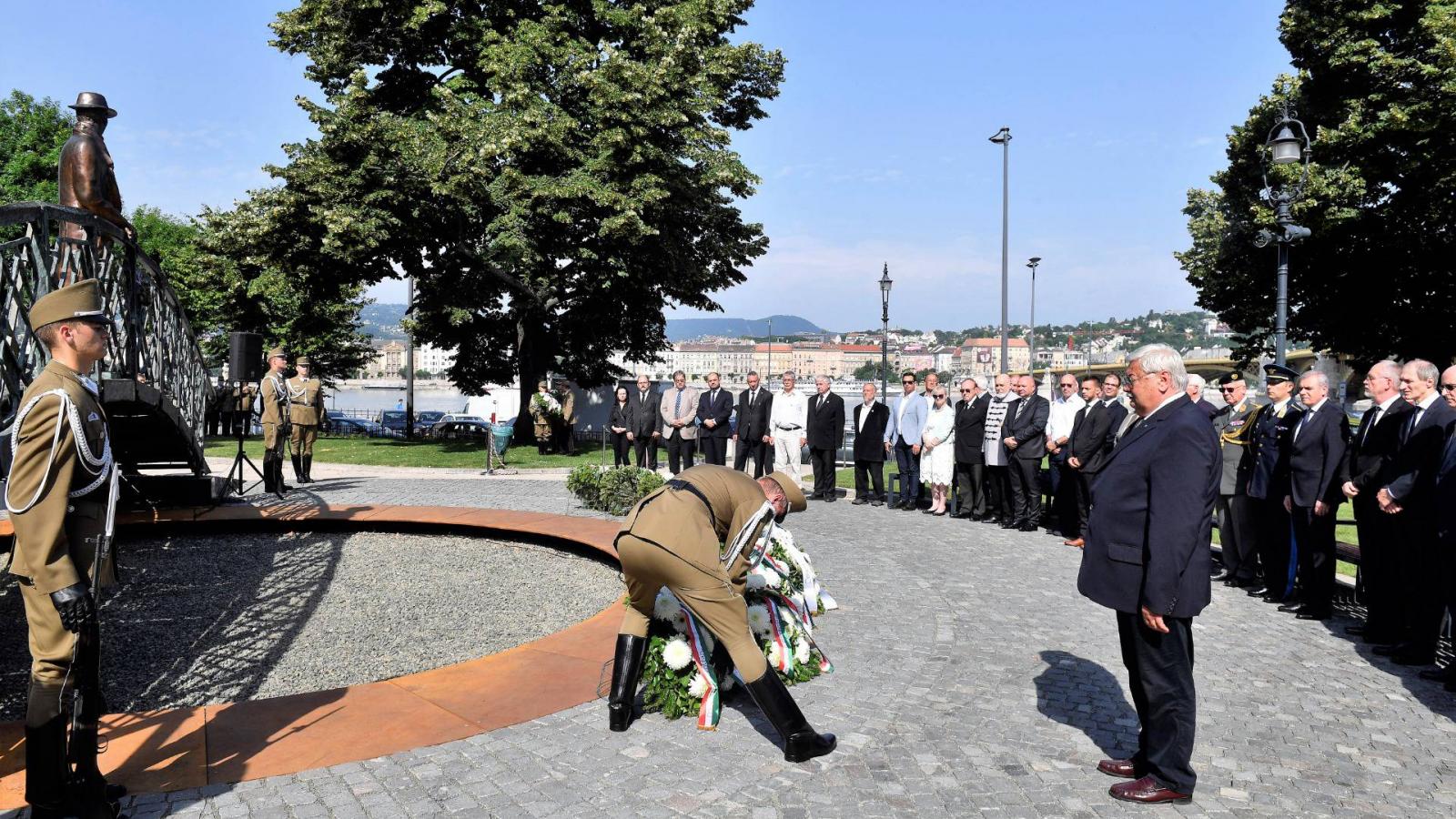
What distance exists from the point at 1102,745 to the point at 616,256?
19.6m

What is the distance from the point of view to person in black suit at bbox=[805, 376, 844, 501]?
14.4 metres

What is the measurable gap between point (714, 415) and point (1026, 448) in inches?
220

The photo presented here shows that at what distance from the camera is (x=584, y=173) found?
2123 cm

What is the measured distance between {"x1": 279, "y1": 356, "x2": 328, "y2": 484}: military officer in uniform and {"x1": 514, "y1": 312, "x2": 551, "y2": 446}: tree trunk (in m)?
10.8

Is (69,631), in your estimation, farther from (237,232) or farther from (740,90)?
(740,90)

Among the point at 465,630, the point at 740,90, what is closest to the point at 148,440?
the point at 465,630

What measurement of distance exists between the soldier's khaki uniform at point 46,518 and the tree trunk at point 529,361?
74.0ft

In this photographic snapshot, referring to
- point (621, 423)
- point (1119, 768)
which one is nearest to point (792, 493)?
point (1119, 768)

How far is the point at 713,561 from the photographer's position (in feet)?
13.4

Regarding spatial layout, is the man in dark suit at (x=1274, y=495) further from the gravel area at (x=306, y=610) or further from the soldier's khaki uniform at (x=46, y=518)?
the soldier's khaki uniform at (x=46, y=518)

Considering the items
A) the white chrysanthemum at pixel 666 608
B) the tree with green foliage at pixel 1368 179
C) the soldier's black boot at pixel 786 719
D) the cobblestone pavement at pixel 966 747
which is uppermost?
the tree with green foliage at pixel 1368 179

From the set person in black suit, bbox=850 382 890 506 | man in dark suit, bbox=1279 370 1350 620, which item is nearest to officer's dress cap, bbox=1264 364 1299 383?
man in dark suit, bbox=1279 370 1350 620

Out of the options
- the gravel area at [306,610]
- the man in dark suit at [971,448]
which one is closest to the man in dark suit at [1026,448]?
the man in dark suit at [971,448]

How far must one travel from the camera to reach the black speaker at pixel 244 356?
459 inches
